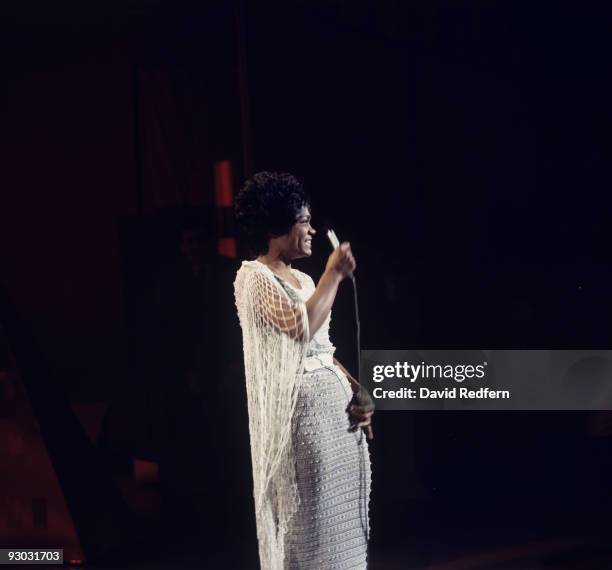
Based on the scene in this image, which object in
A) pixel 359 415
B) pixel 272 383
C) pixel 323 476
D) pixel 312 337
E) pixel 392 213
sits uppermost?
pixel 392 213

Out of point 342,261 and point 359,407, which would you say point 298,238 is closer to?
point 342,261

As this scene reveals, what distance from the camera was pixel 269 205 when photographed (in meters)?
2.32

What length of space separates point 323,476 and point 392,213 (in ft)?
4.87

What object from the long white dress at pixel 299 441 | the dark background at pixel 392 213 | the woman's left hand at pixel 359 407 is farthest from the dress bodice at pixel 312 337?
the dark background at pixel 392 213

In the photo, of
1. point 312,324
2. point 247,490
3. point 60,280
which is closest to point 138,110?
point 60,280

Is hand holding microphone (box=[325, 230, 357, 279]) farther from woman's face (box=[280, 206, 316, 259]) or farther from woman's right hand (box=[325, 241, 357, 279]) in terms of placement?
woman's face (box=[280, 206, 316, 259])

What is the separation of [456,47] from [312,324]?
1.78m

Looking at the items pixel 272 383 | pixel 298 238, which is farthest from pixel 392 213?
pixel 272 383

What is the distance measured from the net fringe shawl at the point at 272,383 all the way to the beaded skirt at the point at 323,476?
0.03 meters

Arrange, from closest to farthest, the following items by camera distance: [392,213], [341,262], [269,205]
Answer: [341,262]
[269,205]
[392,213]

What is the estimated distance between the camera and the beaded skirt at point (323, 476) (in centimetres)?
232

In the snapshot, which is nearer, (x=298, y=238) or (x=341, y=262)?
(x=341, y=262)

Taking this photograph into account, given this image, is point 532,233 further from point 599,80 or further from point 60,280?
point 60,280

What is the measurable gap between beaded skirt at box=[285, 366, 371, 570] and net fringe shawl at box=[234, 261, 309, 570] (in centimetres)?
3
